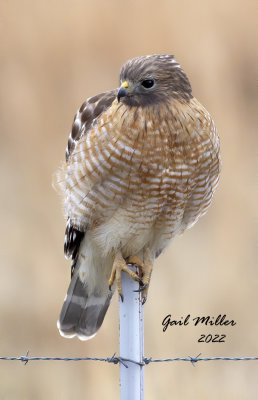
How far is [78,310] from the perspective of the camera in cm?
491

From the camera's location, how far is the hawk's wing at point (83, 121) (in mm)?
4418

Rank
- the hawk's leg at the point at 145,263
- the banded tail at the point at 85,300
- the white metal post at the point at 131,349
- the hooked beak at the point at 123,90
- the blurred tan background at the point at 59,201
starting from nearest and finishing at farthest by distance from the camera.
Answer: the white metal post at the point at 131,349
the hooked beak at the point at 123,90
the hawk's leg at the point at 145,263
the banded tail at the point at 85,300
the blurred tan background at the point at 59,201

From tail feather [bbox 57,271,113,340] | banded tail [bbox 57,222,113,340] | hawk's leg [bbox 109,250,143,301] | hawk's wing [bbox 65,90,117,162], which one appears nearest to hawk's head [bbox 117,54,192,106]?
hawk's wing [bbox 65,90,117,162]

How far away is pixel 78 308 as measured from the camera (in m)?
4.91

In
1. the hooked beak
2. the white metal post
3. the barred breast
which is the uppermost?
the hooked beak

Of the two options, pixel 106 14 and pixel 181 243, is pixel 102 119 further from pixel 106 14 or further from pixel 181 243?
pixel 106 14

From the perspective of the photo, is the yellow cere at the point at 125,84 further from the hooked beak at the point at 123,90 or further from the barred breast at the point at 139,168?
the barred breast at the point at 139,168

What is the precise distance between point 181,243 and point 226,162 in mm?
608

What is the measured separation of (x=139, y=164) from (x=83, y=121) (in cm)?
48

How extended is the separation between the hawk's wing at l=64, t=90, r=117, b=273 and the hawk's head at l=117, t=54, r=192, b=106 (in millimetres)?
236

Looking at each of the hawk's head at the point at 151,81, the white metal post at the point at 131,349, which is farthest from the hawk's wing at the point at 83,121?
the white metal post at the point at 131,349

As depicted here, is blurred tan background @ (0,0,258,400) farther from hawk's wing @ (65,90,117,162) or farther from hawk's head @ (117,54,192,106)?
hawk's head @ (117,54,192,106)

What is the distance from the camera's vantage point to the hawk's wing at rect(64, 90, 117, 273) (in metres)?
4.42

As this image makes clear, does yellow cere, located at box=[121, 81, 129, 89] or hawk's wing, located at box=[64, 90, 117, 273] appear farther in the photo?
hawk's wing, located at box=[64, 90, 117, 273]
